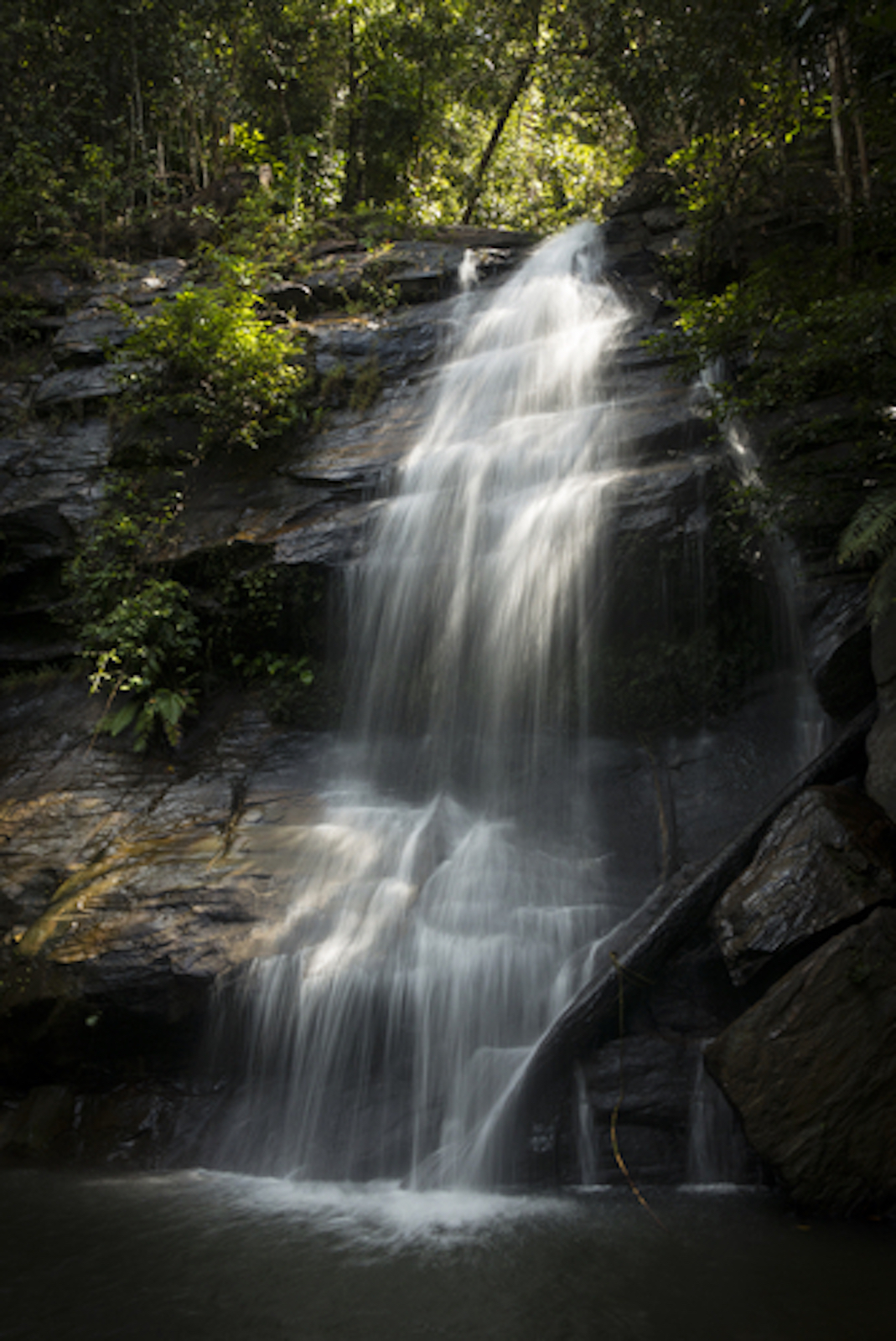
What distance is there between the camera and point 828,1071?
3.99 m

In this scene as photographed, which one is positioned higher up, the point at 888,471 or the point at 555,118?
the point at 555,118

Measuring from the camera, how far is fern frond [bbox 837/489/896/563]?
208 inches

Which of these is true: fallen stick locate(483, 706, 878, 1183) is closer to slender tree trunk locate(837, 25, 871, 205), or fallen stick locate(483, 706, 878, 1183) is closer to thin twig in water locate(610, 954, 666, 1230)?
thin twig in water locate(610, 954, 666, 1230)

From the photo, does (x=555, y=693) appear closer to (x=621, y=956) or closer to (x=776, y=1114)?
(x=621, y=956)

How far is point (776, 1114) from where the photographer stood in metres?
4.01

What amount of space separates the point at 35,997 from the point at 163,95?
16381mm

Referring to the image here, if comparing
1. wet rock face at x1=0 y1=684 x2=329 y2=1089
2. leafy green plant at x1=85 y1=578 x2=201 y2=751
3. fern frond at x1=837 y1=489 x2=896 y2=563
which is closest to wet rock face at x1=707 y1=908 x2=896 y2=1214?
fern frond at x1=837 y1=489 x2=896 y2=563

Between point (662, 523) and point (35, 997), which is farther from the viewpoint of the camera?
point (662, 523)

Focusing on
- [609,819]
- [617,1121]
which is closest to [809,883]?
[617,1121]

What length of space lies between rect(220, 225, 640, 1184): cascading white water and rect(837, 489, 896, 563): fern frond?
2.42 m

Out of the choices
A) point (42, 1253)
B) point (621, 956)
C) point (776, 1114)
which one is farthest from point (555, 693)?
point (42, 1253)

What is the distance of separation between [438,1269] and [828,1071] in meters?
2.08

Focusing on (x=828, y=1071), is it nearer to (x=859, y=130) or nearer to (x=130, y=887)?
(x=130, y=887)

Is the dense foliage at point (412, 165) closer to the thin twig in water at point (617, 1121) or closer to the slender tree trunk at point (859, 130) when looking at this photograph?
the slender tree trunk at point (859, 130)
